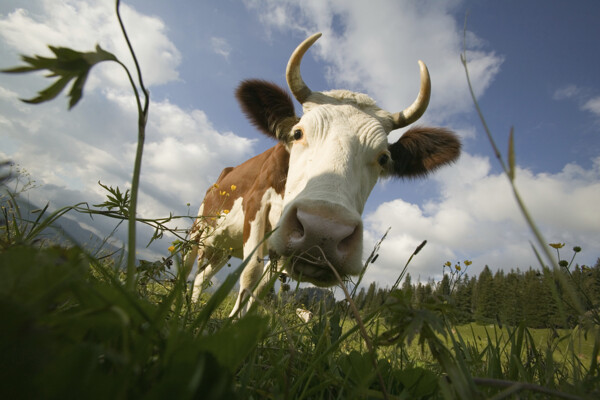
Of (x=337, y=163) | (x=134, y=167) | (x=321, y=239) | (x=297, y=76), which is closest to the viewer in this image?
(x=134, y=167)

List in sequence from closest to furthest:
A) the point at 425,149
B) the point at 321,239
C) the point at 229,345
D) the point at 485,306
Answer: the point at 229,345 < the point at 321,239 < the point at 485,306 < the point at 425,149

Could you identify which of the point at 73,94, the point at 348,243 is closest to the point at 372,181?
the point at 348,243

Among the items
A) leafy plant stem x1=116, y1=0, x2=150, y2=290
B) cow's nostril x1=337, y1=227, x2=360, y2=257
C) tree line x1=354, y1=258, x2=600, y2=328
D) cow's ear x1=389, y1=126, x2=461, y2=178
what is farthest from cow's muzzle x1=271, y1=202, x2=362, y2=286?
cow's ear x1=389, y1=126, x2=461, y2=178

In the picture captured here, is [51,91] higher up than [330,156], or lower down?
lower down

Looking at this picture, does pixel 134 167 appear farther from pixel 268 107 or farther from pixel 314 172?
pixel 268 107

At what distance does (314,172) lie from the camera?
3.24 m

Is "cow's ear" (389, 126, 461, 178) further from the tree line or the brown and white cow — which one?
the tree line

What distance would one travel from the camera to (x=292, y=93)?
503 centimetres

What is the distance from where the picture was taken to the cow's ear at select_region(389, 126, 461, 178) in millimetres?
5112

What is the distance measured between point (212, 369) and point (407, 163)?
17.5 feet

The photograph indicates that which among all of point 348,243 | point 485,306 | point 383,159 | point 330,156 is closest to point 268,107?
point 383,159

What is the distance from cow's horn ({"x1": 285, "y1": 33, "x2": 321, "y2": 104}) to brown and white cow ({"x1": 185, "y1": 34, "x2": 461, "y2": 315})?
0.01m

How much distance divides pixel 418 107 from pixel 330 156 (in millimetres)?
2430

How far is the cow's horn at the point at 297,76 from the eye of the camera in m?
4.87
